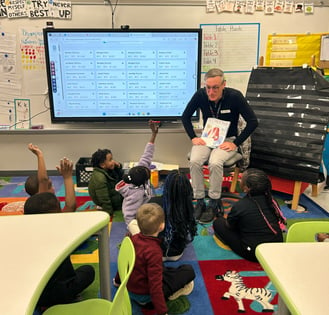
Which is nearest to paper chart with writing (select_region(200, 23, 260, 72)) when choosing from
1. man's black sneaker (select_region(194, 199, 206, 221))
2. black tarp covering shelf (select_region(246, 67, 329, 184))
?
black tarp covering shelf (select_region(246, 67, 329, 184))

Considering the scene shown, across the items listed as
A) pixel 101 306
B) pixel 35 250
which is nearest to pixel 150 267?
pixel 101 306

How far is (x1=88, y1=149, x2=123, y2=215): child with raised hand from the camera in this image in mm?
2773

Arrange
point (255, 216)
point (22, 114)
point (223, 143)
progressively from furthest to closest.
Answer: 1. point (22, 114)
2. point (223, 143)
3. point (255, 216)

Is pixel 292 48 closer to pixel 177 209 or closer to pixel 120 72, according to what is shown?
pixel 120 72

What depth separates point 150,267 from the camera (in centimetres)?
161

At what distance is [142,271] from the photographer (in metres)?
1.66

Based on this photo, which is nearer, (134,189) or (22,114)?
(134,189)

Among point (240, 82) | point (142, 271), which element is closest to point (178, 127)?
point (240, 82)

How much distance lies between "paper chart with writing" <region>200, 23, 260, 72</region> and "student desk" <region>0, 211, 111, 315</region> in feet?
8.61

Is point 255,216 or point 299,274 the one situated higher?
point 299,274

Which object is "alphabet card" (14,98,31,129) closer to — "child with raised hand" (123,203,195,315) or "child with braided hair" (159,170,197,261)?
"child with braided hair" (159,170,197,261)

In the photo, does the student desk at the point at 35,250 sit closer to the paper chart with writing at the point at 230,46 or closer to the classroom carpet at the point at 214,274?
the classroom carpet at the point at 214,274

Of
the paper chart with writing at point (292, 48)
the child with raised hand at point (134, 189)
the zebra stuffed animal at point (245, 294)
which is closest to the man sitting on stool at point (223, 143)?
A: the child with raised hand at point (134, 189)

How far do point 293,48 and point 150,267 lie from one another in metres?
2.91
